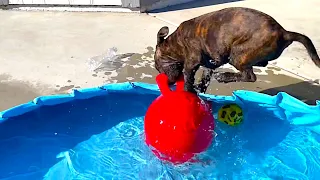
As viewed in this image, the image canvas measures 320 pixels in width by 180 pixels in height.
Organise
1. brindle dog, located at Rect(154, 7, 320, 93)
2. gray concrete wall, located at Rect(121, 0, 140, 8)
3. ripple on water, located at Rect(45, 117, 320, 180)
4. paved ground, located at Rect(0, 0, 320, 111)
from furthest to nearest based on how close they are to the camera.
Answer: gray concrete wall, located at Rect(121, 0, 140, 8), paved ground, located at Rect(0, 0, 320, 111), ripple on water, located at Rect(45, 117, 320, 180), brindle dog, located at Rect(154, 7, 320, 93)

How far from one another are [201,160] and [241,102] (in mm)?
1035

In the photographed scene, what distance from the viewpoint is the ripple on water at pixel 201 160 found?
4.82 metres

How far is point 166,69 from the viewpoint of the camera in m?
5.18

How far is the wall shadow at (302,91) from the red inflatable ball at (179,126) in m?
1.71

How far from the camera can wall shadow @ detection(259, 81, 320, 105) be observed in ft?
19.1

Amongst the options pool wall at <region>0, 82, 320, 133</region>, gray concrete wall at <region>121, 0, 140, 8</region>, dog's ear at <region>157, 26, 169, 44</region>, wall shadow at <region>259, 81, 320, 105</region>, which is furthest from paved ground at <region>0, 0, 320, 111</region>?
dog's ear at <region>157, 26, 169, 44</region>

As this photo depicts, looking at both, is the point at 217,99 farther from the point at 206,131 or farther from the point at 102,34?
the point at 102,34

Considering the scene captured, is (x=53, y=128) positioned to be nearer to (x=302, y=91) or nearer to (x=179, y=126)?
(x=179, y=126)

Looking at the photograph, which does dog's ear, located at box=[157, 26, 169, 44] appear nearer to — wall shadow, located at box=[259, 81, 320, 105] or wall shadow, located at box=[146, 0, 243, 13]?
wall shadow, located at box=[259, 81, 320, 105]

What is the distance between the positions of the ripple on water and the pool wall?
0.17 metres

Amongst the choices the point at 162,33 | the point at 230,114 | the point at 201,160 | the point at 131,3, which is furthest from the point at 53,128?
the point at 131,3

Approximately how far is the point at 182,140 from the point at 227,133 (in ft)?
3.47

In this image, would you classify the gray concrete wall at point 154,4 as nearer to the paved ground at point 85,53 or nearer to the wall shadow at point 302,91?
the paved ground at point 85,53

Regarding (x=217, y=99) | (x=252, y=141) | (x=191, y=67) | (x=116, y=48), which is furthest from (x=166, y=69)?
(x=116, y=48)
